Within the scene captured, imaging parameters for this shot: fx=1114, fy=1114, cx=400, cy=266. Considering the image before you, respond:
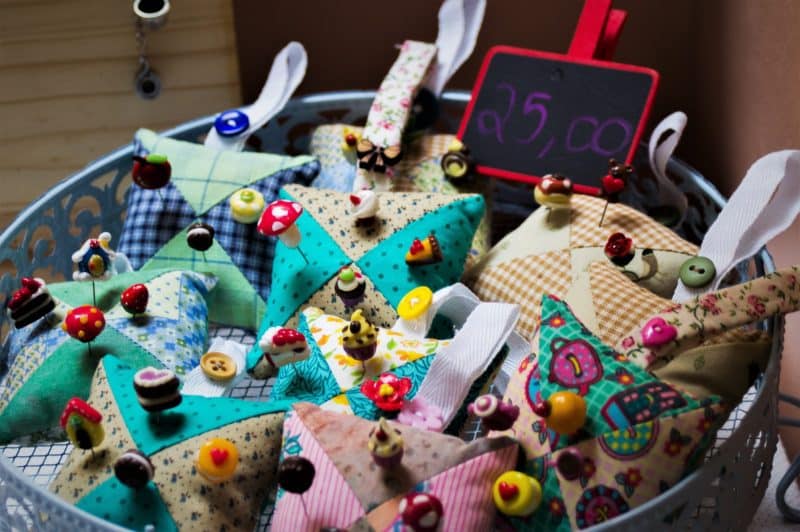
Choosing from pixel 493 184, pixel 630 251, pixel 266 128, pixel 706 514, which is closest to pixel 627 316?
pixel 630 251

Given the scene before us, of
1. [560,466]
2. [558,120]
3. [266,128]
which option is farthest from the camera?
[266,128]

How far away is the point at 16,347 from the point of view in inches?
38.6

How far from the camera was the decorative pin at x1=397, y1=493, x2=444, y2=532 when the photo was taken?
2.36ft

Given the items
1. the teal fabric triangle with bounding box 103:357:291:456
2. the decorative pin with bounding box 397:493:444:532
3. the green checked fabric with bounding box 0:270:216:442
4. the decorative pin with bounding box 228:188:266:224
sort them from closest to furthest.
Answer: the decorative pin with bounding box 397:493:444:532 < the teal fabric triangle with bounding box 103:357:291:456 < the green checked fabric with bounding box 0:270:216:442 < the decorative pin with bounding box 228:188:266:224

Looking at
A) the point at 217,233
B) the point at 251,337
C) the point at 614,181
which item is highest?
the point at 614,181

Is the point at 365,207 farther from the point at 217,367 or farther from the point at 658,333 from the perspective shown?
the point at 658,333

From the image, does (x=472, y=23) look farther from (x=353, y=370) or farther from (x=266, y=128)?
(x=353, y=370)

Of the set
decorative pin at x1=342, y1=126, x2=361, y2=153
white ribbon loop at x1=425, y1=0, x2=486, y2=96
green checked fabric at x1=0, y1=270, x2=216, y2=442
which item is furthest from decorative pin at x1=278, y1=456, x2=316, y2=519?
white ribbon loop at x1=425, y1=0, x2=486, y2=96

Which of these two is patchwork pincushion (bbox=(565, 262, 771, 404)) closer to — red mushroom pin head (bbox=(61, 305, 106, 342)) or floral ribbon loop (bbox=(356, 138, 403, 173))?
floral ribbon loop (bbox=(356, 138, 403, 173))

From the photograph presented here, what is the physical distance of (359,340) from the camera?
2.87 feet

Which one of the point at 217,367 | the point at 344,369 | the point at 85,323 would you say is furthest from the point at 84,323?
the point at 344,369

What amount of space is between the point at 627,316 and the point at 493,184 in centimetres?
32

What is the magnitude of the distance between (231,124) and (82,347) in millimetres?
307

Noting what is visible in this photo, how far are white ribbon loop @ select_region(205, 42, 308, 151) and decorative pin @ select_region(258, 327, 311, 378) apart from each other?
0.31 meters
